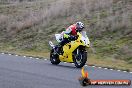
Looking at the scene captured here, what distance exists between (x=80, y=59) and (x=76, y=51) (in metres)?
0.49

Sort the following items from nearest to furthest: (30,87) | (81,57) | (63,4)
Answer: (30,87) < (81,57) < (63,4)

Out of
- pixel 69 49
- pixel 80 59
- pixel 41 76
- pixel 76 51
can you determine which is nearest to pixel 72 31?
pixel 69 49

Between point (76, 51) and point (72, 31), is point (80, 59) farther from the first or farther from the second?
point (72, 31)

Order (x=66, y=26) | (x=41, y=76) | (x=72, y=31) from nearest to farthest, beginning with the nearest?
(x=41, y=76) → (x=72, y=31) → (x=66, y=26)

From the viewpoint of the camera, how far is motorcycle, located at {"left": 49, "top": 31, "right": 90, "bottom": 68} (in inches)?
760

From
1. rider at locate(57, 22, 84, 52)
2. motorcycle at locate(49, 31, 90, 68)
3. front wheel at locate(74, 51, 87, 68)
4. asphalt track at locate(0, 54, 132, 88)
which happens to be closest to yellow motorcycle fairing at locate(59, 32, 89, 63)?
motorcycle at locate(49, 31, 90, 68)

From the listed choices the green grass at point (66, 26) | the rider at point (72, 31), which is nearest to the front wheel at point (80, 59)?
the rider at point (72, 31)

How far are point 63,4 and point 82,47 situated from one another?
63.6 feet

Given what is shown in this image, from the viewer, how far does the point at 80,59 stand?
63.8 ft

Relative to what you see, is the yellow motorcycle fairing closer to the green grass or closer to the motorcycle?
the motorcycle

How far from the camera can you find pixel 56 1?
4188 centimetres

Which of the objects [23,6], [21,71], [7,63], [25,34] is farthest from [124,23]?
[23,6]

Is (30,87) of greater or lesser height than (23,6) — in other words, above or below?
above

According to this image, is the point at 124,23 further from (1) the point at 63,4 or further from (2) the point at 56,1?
(2) the point at 56,1
